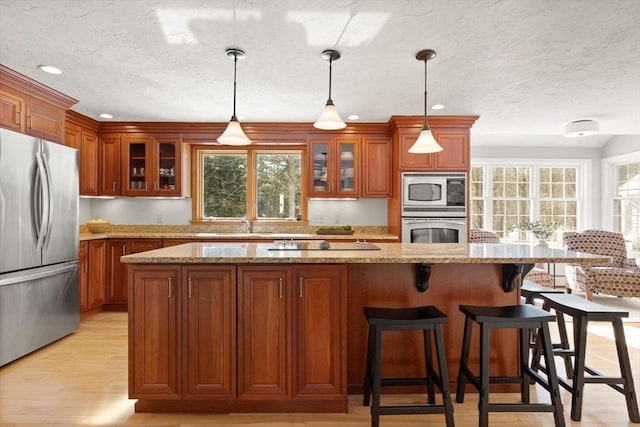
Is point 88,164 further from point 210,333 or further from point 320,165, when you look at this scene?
point 210,333

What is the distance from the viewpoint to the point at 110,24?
7.68 feet

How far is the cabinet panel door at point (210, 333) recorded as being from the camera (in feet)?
6.89

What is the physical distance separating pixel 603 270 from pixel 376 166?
3142 millimetres

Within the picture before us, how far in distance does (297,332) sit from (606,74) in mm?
3375

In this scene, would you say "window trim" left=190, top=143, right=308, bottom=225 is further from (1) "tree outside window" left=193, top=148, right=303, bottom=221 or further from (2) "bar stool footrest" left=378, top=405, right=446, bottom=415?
(2) "bar stool footrest" left=378, top=405, right=446, bottom=415

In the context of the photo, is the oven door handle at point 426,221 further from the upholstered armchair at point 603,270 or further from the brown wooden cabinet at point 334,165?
the upholstered armchair at point 603,270

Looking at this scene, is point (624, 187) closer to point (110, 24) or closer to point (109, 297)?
point (110, 24)

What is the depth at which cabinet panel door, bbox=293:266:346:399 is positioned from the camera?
212cm

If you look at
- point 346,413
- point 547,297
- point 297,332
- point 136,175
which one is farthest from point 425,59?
point 136,175

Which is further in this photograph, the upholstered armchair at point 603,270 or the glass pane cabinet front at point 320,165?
the glass pane cabinet front at point 320,165

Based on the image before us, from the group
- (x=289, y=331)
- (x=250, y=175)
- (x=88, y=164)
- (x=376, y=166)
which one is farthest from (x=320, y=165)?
(x=289, y=331)

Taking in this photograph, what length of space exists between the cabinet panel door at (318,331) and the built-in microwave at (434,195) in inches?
101

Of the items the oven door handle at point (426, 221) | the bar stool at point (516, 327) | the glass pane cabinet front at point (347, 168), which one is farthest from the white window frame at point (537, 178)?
the bar stool at point (516, 327)

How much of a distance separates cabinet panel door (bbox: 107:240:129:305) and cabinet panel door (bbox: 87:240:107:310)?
0.17 feet
